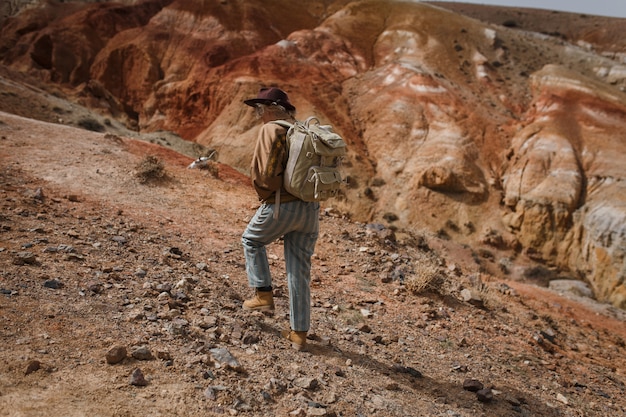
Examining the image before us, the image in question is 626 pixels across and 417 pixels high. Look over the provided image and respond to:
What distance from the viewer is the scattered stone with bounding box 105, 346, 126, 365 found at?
2.96 m

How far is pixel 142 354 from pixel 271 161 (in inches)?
63.2

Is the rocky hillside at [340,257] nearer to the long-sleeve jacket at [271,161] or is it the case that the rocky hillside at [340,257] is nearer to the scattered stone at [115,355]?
the scattered stone at [115,355]

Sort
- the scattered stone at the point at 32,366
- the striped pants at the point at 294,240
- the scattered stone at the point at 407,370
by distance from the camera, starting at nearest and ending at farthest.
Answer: the scattered stone at the point at 32,366
the striped pants at the point at 294,240
the scattered stone at the point at 407,370

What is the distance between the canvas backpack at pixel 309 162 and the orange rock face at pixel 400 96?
17.7 metres

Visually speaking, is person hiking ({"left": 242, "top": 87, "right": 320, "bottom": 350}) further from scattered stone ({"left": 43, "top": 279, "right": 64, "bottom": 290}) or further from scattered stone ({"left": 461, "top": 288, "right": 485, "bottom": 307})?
scattered stone ({"left": 461, "top": 288, "right": 485, "bottom": 307})

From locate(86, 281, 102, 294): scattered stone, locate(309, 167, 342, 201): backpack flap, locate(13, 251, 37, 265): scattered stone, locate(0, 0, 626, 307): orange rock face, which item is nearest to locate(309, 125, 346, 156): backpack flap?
locate(309, 167, 342, 201): backpack flap

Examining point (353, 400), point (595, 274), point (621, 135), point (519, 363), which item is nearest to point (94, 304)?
point (353, 400)

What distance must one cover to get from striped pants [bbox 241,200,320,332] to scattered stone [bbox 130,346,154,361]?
104 centimetres

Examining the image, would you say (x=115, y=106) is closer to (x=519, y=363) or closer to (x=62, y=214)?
(x=62, y=214)

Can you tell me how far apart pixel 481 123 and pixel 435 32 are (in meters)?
9.87

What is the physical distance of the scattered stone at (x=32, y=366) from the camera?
2.71 meters

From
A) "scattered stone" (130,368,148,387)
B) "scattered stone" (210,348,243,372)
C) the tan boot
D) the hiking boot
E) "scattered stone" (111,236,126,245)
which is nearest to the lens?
"scattered stone" (130,368,148,387)

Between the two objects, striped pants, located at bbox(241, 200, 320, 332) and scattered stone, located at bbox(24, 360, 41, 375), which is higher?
striped pants, located at bbox(241, 200, 320, 332)

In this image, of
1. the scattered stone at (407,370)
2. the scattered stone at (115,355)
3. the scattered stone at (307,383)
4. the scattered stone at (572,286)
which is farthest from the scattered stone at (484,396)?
the scattered stone at (572,286)
